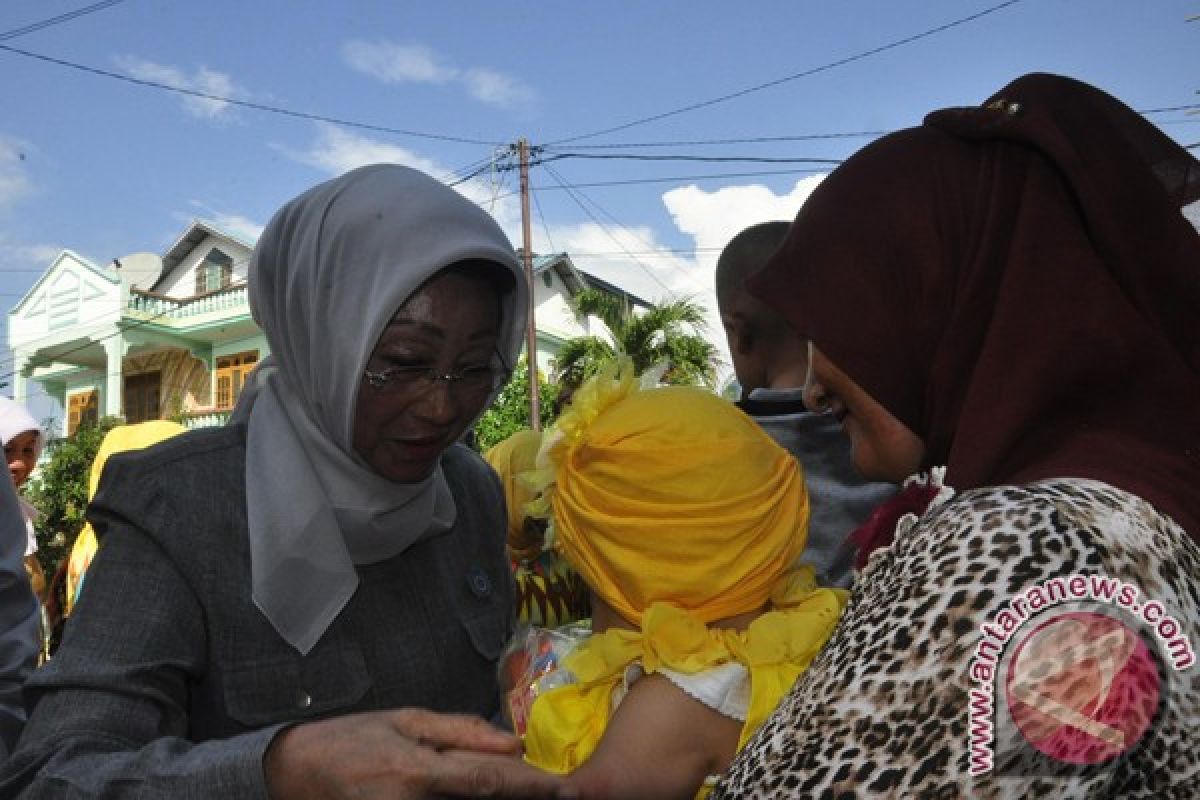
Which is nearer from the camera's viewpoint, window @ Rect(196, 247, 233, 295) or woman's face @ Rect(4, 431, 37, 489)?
Result: woman's face @ Rect(4, 431, 37, 489)

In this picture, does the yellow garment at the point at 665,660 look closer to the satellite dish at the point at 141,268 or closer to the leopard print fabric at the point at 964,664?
the leopard print fabric at the point at 964,664

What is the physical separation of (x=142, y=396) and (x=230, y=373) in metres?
4.22

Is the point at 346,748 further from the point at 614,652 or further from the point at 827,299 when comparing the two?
the point at 827,299

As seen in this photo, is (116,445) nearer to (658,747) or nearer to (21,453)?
(21,453)

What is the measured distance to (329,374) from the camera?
6.46 ft

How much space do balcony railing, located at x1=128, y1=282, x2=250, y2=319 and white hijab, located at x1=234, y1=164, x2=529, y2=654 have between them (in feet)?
82.0

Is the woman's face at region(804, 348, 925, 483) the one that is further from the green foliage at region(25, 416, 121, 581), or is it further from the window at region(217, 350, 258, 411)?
the window at region(217, 350, 258, 411)

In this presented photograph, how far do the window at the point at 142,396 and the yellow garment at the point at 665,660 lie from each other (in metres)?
29.2

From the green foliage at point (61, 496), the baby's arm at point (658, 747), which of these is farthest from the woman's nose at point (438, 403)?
the green foliage at point (61, 496)

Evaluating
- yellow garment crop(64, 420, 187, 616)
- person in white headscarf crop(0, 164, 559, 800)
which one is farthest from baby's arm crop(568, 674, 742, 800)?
yellow garment crop(64, 420, 187, 616)

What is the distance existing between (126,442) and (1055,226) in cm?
523

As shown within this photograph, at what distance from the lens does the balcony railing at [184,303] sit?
2559 cm

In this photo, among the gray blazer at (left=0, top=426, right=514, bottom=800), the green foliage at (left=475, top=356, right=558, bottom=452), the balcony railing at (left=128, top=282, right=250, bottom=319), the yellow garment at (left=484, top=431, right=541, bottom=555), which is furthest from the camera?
the balcony railing at (left=128, top=282, right=250, bottom=319)

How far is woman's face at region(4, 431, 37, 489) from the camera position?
6082mm
